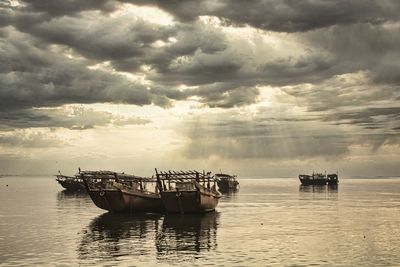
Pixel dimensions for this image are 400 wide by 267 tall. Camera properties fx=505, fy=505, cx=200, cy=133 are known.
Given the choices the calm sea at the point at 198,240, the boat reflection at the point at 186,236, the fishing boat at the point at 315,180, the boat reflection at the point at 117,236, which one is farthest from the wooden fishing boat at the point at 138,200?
the fishing boat at the point at 315,180

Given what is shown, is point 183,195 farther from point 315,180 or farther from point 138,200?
point 315,180

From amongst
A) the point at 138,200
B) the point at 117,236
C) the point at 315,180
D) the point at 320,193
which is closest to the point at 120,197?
the point at 138,200

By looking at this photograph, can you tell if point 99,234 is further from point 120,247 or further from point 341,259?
point 341,259

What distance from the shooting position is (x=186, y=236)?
37.4m

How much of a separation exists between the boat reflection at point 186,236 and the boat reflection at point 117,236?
942 millimetres

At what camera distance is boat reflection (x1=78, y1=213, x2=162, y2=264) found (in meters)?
29.6

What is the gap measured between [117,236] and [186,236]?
5.08 metres

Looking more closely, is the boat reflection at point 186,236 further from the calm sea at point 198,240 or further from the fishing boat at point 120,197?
the fishing boat at point 120,197

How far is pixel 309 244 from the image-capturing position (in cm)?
3369

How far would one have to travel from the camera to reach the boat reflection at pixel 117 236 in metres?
29.6

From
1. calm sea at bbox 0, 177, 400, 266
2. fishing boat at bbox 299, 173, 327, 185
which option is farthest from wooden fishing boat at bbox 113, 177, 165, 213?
fishing boat at bbox 299, 173, 327, 185

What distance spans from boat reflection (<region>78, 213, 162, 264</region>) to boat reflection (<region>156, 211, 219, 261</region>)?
0.94 m

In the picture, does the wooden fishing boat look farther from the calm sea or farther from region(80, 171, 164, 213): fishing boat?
the calm sea

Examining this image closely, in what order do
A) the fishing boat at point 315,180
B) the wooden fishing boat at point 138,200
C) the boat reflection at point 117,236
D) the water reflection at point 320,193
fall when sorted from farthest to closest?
1. the fishing boat at point 315,180
2. the water reflection at point 320,193
3. the wooden fishing boat at point 138,200
4. the boat reflection at point 117,236
